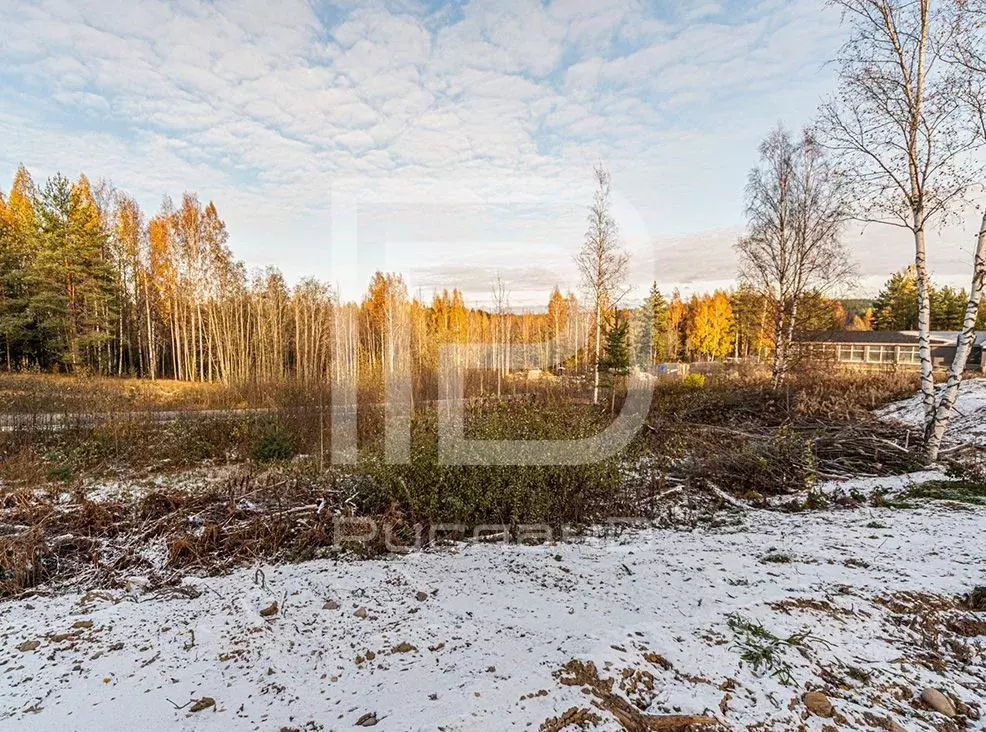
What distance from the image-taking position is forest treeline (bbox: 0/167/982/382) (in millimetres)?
21016

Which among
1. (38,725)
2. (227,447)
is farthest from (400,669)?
(227,447)

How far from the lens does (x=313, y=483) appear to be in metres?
5.33

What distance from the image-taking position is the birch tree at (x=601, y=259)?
1631cm

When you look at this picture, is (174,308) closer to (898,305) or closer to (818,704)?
(818,704)

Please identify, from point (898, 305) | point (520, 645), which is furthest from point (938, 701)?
point (898, 305)

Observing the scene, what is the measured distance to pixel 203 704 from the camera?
2.05 metres

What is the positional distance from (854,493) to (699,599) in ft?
12.0

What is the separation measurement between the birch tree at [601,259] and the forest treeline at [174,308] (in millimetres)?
992

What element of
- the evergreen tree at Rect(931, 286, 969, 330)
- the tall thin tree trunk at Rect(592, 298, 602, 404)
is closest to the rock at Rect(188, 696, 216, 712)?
the tall thin tree trunk at Rect(592, 298, 602, 404)

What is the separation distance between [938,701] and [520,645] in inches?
70.9

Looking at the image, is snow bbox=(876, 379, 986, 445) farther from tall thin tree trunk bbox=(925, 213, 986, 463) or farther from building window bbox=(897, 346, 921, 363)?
building window bbox=(897, 346, 921, 363)

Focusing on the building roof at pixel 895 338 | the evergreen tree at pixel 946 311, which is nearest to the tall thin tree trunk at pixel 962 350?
the building roof at pixel 895 338

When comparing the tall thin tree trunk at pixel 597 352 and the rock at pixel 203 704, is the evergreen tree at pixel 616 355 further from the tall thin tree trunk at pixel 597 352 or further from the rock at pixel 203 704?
the rock at pixel 203 704

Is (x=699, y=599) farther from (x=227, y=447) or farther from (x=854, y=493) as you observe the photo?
(x=227, y=447)
